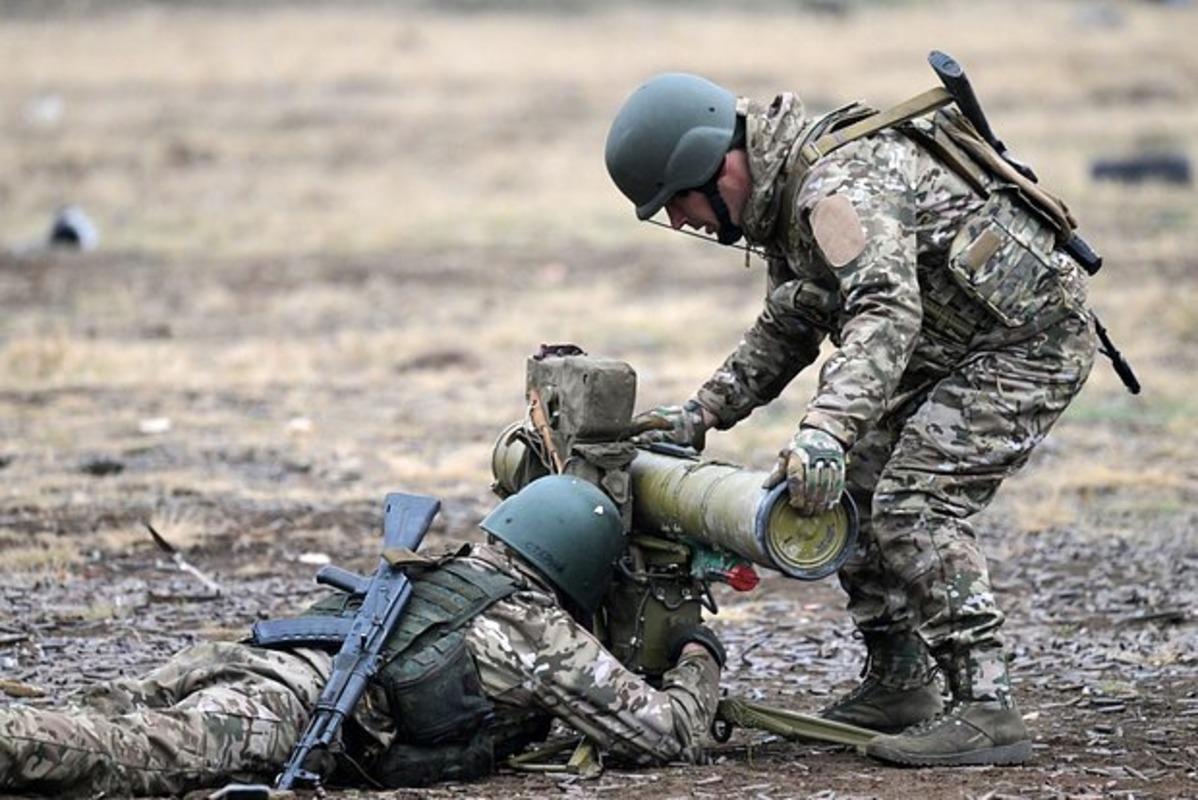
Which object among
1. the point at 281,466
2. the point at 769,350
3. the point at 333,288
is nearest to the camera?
the point at 769,350

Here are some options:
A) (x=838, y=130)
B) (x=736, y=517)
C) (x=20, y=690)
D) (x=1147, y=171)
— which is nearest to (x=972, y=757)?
(x=736, y=517)

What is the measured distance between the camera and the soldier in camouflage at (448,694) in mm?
5457

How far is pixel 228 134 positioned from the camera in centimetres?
3006

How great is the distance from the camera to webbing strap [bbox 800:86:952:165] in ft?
19.8

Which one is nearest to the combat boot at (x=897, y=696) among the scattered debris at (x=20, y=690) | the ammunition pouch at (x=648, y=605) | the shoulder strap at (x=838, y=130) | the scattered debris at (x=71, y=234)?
the ammunition pouch at (x=648, y=605)

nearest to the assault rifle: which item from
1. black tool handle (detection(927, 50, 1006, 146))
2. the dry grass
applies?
black tool handle (detection(927, 50, 1006, 146))

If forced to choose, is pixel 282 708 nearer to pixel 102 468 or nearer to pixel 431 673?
pixel 431 673

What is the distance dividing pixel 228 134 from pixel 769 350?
24313mm

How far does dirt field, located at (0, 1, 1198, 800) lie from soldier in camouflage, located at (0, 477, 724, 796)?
0.16m

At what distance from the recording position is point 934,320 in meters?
6.29

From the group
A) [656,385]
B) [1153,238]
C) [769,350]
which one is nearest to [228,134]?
[1153,238]

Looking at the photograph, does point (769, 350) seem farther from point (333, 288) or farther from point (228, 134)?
point (228, 134)

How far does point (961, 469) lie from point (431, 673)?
1.73m

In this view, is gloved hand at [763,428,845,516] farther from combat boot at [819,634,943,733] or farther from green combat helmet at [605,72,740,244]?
combat boot at [819,634,943,733]
